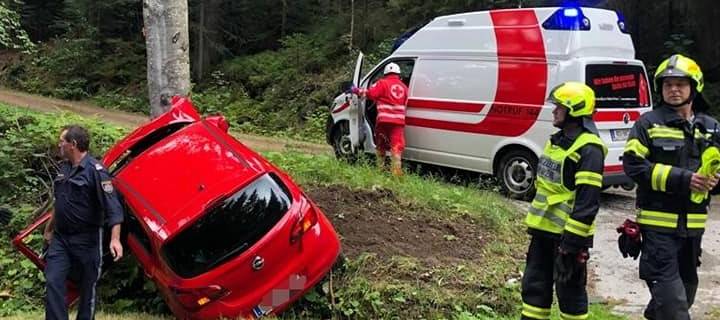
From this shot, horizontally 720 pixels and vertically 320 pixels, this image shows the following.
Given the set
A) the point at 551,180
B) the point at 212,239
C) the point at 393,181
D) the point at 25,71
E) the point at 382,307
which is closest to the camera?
the point at 551,180

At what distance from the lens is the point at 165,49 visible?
836 centimetres

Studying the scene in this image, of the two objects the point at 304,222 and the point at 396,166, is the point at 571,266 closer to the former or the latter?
the point at 304,222

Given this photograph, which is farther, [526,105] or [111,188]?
[526,105]

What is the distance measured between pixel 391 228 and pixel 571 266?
3244mm

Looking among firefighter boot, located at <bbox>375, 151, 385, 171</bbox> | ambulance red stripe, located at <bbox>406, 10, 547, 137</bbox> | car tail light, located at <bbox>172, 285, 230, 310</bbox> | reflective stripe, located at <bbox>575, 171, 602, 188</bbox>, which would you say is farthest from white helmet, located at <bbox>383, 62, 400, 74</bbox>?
reflective stripe, located at <bbox>575, 171, 602, 188</bbox>

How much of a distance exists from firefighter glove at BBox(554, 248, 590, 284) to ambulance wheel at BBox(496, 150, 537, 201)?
5161mm

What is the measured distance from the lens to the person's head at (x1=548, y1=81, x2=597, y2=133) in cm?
462

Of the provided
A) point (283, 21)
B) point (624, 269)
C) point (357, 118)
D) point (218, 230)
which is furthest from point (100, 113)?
point (624, 269)

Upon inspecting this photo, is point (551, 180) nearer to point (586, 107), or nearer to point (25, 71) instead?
point (586, 107)

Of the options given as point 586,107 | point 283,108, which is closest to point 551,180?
point 586,107

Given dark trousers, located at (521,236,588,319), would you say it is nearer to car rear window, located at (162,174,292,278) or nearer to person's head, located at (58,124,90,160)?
car rear window, located at (162,174,292,278)

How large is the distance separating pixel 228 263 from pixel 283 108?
49.7 ft

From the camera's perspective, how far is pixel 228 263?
224 inches

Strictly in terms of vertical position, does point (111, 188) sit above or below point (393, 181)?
above
